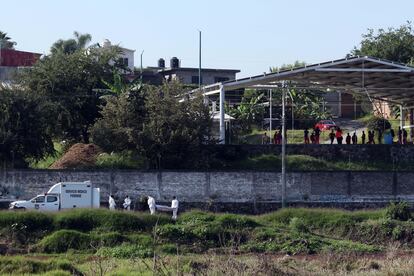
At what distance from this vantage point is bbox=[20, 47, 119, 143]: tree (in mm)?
64750

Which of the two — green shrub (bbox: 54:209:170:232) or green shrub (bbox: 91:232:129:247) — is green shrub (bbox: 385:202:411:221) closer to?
green shrub (bbox: 54:209:170:232)

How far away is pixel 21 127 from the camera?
57.4 metres

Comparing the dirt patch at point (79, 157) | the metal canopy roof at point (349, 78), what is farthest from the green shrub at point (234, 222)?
the metal canopy roof at point (349, 78)

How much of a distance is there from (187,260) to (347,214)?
13.0 meters

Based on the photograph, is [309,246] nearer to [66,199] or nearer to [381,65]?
[66,199]

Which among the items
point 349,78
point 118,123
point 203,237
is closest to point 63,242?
point 203,237

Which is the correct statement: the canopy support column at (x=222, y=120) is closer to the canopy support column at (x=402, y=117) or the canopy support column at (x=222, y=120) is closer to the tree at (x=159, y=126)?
the tree at (x=159, y=126)

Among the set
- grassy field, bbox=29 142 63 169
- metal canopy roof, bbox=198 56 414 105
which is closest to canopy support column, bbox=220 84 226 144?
metal canopy roof, bbox=198 56 414 105

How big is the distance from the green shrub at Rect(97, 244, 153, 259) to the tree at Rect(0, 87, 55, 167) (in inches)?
554

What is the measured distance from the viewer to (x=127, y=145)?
59.2 metres

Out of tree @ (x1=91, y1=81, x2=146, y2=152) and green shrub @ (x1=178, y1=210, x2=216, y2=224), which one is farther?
tree @ (x1=91, y1=81, x2=146, y2=152)

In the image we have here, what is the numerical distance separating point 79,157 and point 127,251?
17265 mm

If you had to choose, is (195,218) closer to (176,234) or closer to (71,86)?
(176,234)

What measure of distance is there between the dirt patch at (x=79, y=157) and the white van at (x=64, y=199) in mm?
5971
